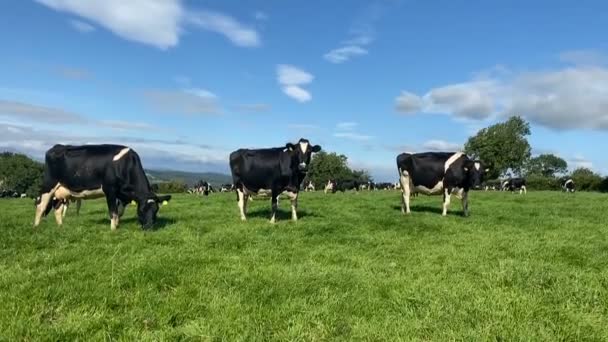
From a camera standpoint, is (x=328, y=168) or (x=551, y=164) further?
(x=551, y=164)

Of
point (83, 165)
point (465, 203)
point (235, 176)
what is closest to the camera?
point (83, 165)

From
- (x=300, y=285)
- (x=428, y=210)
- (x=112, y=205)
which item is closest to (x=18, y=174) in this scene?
(x=112, y=205)

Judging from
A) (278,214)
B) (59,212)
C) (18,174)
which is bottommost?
(18,174)

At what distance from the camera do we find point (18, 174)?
134 meters

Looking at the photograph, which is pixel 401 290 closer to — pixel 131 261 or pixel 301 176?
pixel 131 261

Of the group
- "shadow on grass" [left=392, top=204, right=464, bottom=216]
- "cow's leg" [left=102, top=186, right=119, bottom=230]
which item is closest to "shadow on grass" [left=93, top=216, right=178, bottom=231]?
"cow's leg" [left=102, top=186, right=119, bottom=230]

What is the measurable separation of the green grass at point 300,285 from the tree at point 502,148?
88241 mm

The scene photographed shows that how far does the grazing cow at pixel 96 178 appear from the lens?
49.6ft

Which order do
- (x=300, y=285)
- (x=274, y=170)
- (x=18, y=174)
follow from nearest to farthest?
(x=300, y=285) → (x=274, y=170) → (x=18, y=174)

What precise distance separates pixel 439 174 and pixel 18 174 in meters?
139

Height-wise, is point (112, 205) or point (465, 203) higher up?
point (465, 203)

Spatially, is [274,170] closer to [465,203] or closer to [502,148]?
[465,203]

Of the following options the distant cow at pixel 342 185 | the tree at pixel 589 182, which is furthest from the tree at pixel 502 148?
the distant cow at pixel 342 185

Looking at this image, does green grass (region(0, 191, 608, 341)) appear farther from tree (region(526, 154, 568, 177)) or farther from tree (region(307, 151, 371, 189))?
tree (region(526, 154, 568, 177))
